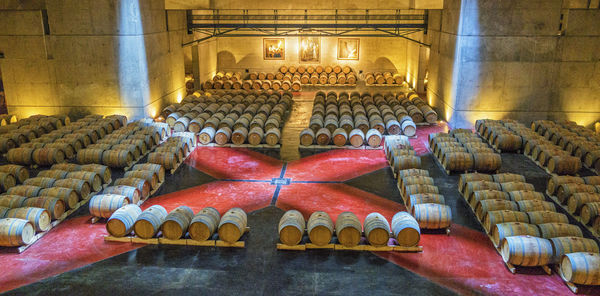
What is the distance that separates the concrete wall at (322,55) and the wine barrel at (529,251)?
74.2ft

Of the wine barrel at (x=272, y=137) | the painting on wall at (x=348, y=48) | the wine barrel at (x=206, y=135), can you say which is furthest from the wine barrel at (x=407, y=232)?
the painting on wall at (x=348, y=48)

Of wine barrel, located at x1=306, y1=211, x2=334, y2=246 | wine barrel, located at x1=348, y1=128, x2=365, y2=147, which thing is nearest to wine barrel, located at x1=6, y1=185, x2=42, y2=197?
wine barrel, located at x1=306, y1=211, x2=334, y2=246

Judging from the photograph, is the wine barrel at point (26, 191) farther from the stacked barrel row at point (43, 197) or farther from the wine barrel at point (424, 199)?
the wine barrel at point (424, 199)

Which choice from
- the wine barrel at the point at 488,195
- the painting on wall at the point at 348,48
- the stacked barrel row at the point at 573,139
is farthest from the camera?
the painting on wall at the point at 348,48

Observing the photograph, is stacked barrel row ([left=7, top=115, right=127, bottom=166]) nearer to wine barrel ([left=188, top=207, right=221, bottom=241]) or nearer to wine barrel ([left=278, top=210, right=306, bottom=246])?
wine barrel ([left=188, top=207, right=221, bottom=241])

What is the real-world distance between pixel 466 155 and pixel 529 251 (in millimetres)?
5269

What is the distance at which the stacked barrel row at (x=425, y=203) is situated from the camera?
9039 mm

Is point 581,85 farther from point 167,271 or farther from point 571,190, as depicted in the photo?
point 167,271

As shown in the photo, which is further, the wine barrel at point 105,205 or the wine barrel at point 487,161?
→ the wine barrel at point 487,161

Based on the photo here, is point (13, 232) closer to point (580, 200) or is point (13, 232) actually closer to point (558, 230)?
point (558, 230)

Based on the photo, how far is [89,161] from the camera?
42.6ft

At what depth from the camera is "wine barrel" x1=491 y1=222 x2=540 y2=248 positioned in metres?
8.08

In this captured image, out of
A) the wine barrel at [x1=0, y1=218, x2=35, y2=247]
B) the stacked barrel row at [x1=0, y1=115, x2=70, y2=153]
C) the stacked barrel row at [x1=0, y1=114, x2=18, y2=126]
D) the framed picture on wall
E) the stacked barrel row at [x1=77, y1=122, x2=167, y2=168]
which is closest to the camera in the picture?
the wine barrel at [x1=0, y1=218, x2=35, y2=247]

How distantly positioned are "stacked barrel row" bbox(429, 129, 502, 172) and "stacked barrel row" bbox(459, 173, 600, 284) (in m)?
1.53
